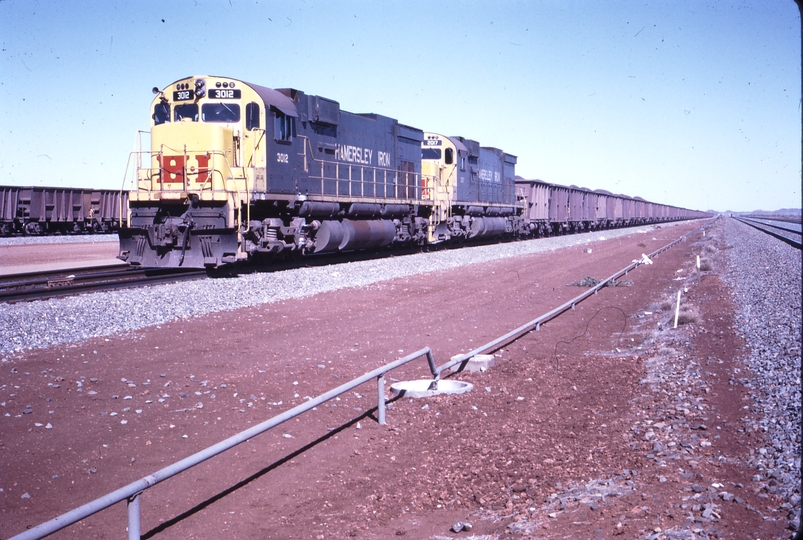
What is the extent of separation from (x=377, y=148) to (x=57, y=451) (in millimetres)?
19417

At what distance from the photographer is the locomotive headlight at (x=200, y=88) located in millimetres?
16422

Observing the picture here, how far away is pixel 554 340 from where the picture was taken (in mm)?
10352

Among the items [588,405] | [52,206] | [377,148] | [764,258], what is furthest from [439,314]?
[52,206]

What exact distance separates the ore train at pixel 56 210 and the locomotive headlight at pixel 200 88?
57.6 feet

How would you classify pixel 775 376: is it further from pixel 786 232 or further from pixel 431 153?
pixel 786 232

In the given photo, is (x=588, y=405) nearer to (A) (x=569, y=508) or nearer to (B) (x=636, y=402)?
(B) (x=636, y=402)

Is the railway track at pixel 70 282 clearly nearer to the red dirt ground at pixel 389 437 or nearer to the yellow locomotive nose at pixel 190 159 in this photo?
the yellow locomotive nose at pixel 190 159

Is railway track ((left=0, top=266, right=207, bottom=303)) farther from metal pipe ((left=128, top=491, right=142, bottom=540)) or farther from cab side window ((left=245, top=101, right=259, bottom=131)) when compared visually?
metal pipe ((left=128, top=491, right=142, bottom=540))

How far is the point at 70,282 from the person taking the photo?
14828mm

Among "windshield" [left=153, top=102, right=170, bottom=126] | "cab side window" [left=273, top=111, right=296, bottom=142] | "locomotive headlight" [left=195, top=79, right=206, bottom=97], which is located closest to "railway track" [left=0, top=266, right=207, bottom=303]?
"windshield" [left=153, top=102, right=170, bottom=126]

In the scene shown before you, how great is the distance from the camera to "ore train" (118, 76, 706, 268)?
15789mm

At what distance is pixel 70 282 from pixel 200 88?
18.5 feet

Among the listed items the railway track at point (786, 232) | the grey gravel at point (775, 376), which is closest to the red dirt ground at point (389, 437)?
the grey gravel at point (775, 376)

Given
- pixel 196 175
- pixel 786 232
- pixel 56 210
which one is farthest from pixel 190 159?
pixel 786 232
